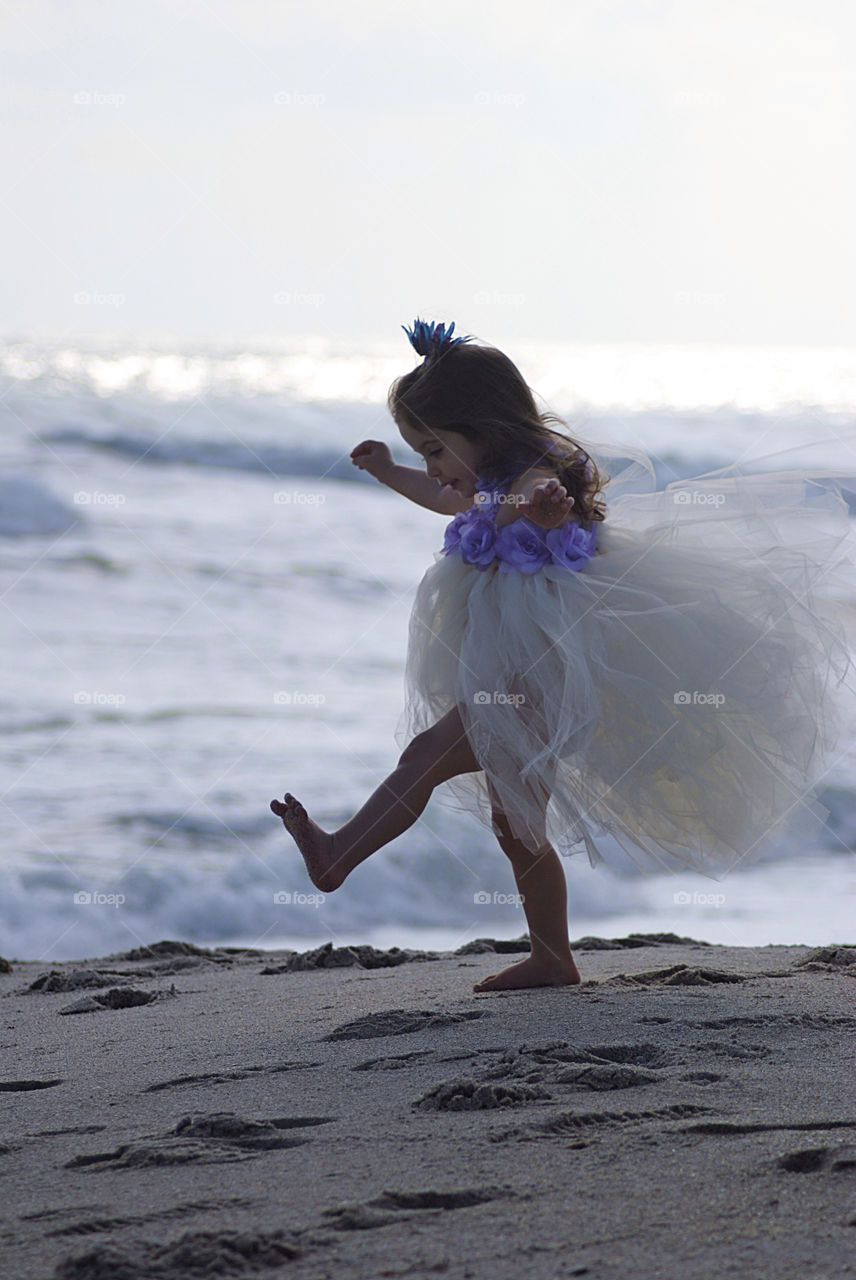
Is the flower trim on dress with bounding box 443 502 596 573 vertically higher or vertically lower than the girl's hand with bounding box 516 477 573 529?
lower

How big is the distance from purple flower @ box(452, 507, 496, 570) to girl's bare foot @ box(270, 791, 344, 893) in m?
0.67

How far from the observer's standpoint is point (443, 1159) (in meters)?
1.59

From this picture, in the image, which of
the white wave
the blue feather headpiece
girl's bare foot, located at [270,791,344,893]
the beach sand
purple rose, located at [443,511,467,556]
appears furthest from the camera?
the white wave

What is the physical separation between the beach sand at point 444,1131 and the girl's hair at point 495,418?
1.15 metres

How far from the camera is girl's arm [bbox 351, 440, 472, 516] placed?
3195 mm

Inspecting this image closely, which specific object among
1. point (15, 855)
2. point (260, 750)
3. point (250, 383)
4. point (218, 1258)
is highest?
point (250, 383)

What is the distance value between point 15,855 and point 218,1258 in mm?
3818

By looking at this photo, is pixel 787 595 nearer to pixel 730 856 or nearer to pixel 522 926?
pixel 730 856

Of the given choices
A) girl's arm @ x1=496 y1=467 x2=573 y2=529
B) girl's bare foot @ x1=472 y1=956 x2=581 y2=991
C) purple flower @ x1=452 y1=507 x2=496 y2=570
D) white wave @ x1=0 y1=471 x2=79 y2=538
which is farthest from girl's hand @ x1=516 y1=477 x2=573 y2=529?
white wave @ x1=0 y1=471 x2=79 y2=538

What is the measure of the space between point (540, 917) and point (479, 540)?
858 millimetres

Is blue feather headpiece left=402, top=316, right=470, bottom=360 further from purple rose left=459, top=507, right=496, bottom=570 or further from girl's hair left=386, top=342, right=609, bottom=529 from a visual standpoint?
purple rose left=459, top=507, right=496, bottom=570

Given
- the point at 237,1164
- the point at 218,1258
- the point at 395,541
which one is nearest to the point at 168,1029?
the point at 237,1164

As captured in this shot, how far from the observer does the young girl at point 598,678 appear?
8.80 feet

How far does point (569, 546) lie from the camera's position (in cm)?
284
